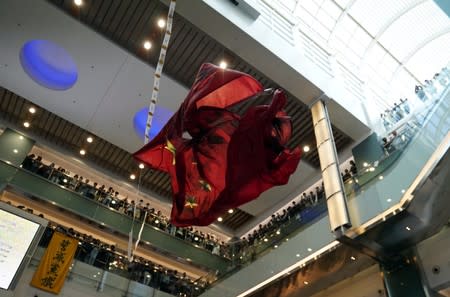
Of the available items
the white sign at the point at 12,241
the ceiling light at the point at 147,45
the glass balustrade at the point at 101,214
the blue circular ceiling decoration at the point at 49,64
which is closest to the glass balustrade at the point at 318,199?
the glass balustrade at the point at 101,214

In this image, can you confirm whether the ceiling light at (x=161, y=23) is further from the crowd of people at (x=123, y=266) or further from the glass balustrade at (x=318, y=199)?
the crowd of people at (x=123, y=266)

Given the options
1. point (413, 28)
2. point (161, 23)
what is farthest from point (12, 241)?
point (413, 28)

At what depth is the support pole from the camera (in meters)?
6.16

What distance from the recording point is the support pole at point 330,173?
616 centimetres

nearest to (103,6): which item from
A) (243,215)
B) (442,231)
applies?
(442,231)

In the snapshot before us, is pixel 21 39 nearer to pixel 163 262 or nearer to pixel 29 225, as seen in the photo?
pixel 29 225

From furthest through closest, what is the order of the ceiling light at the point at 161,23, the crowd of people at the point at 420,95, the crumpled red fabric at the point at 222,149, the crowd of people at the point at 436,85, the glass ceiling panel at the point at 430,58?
1. the glass ceiling panel at the point at 430,58
2. the ceiling light at the point at 161,23
3. the crowd of people at the point at 420,95
4. the crowd of people at the point at 436,85
5. the crumpled red fabric at the point at 222,149

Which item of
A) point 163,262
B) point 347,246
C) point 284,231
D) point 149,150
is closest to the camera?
point 149,150

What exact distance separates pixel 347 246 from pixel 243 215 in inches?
316

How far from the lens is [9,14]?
8344mm

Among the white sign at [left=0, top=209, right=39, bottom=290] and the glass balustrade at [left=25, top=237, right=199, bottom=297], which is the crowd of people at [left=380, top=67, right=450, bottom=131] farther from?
the white sign at [left=0, top=209, right=39, bottom=290]

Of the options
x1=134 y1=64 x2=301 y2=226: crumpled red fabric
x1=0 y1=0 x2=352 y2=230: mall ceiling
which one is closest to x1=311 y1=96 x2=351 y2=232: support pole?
x1=0 y1=0 x2=352 y2=230: mall ceiling

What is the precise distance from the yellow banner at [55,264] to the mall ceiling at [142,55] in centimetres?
362

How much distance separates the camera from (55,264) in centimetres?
836
